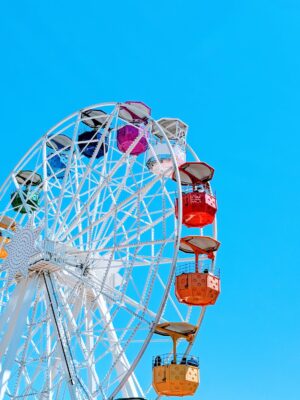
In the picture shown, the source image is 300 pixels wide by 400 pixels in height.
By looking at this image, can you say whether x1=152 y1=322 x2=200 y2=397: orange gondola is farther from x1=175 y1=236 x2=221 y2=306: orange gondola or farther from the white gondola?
the white gondola

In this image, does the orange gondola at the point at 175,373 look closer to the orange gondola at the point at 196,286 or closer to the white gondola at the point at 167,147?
the orange gondola at the point at 196,286

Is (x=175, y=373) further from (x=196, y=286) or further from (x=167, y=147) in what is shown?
(x=167, y=147)

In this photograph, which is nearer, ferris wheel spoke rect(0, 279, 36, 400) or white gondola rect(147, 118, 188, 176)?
ferris wheel spoke rect(0, 279, 36, 400)

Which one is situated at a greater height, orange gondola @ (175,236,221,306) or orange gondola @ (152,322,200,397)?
orange gondola @ (175,236,221,306)

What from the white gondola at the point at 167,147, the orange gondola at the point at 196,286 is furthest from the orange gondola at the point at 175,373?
the white gondola at the point at 167,147

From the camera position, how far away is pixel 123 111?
21.6 metres

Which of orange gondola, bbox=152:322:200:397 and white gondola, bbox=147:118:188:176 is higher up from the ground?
white gondola, bbox=147:118:188:176

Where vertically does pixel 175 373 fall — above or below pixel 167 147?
below

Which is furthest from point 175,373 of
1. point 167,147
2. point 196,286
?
point 167,147

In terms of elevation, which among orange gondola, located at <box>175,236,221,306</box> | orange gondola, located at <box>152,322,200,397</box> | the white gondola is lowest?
orange gondola, located at <box>152,322,200,397</box>

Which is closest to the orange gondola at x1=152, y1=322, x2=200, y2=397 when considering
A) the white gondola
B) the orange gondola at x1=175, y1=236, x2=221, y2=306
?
the orange gondola at x1=175, y1=236, x2=221, y2=306

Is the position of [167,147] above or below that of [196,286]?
above

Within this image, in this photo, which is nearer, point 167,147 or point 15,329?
point 15,329

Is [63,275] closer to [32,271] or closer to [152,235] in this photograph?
[32,271]
